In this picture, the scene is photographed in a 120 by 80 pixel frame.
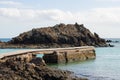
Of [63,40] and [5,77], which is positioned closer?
[5,77]

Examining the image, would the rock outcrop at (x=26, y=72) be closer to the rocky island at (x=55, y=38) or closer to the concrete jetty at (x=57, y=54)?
the concrete jetty at (x=57, y=54)

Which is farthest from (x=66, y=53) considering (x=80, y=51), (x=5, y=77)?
(x=5, y=77)

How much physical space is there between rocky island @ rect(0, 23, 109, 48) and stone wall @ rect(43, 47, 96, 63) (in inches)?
1453

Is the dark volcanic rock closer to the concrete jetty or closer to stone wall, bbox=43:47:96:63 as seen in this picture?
stone wall, bbox=43:47:96:63

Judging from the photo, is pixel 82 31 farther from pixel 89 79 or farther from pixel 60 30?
pixel 89 79

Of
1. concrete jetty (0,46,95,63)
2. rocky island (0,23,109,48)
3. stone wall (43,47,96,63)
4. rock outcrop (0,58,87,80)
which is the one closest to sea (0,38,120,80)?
stone wall (43,47,96,63)

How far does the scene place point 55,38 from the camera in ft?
345

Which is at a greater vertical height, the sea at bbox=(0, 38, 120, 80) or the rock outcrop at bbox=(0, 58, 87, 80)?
the rock outcrop at bbox=(0, 58, 87, 80)

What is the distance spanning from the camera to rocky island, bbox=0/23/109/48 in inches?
4082

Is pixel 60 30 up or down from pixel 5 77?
up

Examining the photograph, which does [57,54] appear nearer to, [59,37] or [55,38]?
[55,38]

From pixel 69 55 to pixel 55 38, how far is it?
48.4 meters

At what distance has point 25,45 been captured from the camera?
4070 inches

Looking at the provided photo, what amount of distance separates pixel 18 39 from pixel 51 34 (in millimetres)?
8778
